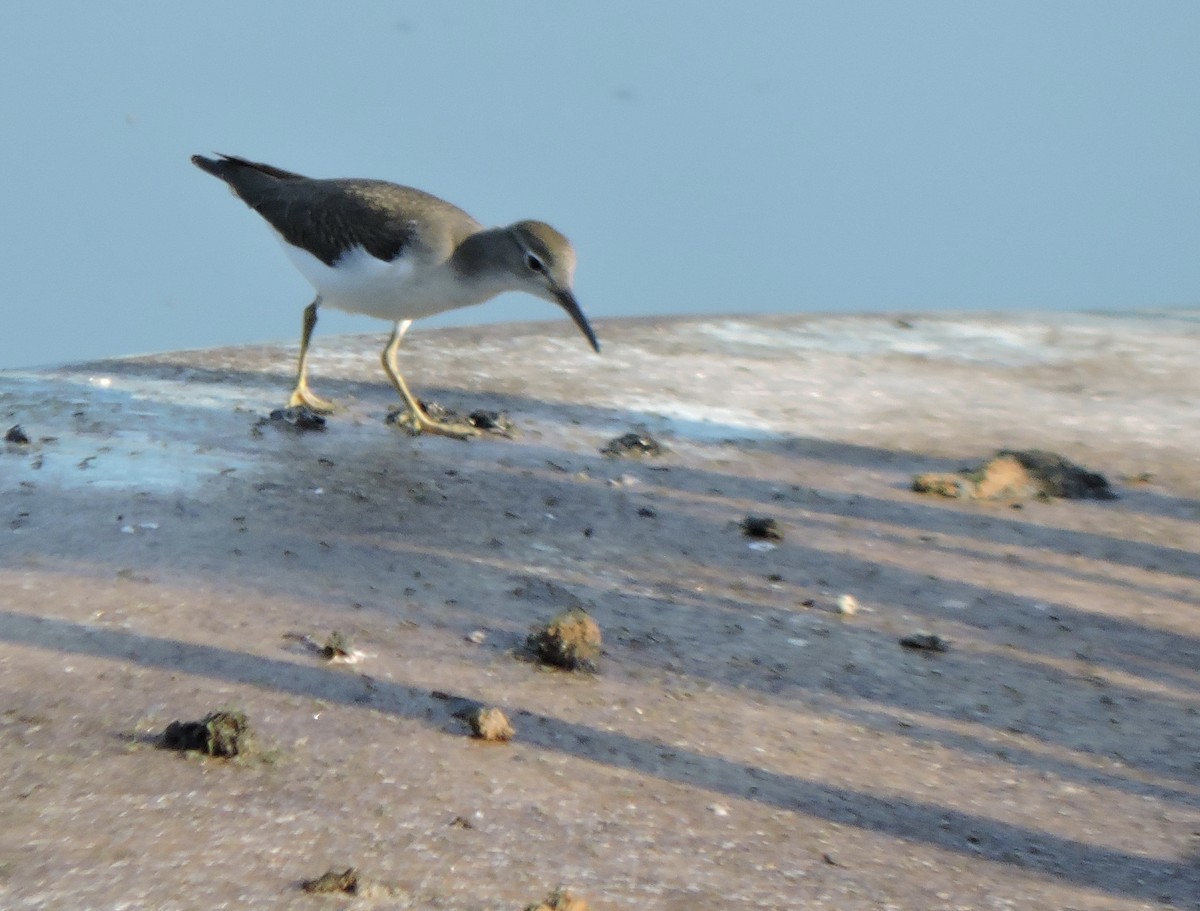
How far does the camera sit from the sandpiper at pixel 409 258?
4.84 meters

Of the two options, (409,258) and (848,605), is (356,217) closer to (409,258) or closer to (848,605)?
(409,258)

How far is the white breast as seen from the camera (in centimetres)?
487

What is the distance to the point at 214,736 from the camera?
2641 mm

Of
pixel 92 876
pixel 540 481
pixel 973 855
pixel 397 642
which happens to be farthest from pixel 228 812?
pixel 540 481

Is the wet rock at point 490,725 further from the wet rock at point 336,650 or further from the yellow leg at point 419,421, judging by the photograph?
the yellow leg at point 419,421

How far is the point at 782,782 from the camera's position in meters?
2.87

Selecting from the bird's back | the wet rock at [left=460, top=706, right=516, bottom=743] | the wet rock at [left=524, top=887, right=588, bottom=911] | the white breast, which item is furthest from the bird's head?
the wet rock at [left=524, top=887, right=588, bottom=911]

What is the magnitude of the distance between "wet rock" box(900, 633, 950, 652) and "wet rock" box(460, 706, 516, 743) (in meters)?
1.17

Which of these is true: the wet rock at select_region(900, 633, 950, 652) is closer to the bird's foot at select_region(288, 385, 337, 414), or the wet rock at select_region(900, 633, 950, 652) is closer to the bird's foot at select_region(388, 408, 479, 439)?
the bird's foot at select_region(388, 408, 479, 439)

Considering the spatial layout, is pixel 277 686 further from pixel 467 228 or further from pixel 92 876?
pixel 467 228

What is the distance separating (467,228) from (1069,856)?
10.2 feet

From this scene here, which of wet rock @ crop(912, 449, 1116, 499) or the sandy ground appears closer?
the sandy ground

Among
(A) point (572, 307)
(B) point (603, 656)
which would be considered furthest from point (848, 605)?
(A) point (572, 307)

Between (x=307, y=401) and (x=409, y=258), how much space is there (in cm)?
71
